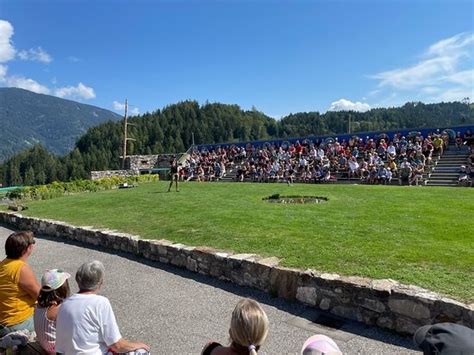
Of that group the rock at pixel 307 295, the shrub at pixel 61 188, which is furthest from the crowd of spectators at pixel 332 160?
the rock at pixel 307 295

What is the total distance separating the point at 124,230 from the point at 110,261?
1.34 metres

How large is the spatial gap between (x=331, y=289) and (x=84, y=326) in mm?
2780

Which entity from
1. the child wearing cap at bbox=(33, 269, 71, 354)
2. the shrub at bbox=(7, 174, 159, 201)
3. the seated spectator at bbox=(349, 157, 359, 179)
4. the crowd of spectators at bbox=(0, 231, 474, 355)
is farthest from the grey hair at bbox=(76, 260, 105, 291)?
the seated spectator at bbox=(349, 157, 359, 179)

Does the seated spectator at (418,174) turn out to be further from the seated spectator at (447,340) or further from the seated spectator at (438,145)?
the seated spectator at (447,340)

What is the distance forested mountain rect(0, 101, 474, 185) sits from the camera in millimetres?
76625

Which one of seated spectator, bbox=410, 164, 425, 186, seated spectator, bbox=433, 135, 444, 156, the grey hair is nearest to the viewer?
the grey hair

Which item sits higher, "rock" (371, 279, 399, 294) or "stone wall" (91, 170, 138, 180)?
"stone wall" (91, 170, 138, 180)

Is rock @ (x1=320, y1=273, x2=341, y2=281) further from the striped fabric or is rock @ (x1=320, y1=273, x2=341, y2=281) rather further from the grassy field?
the striped fabric

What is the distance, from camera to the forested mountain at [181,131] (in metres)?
76.6

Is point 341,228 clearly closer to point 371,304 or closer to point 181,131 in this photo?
point 371,304

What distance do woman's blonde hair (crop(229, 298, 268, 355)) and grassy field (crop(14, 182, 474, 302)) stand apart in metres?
2.69

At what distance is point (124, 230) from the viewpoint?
329 inches

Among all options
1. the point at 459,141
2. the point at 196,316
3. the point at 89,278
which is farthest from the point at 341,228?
the point at 459,141

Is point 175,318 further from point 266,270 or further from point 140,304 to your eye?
point 266,270
